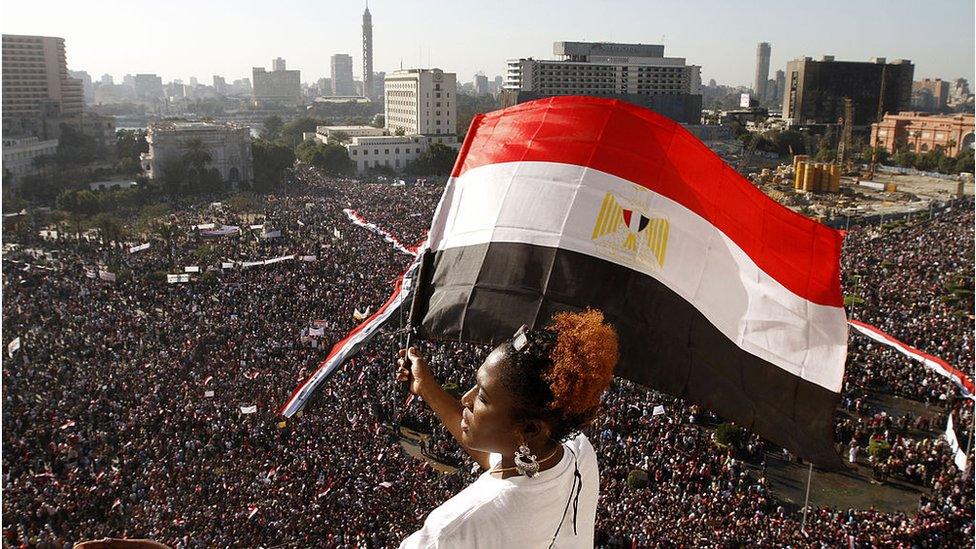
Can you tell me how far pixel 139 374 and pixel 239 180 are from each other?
36678mm

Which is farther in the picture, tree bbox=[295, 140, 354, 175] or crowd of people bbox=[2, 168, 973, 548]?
tree bbox=[295, 140, 354, 175]

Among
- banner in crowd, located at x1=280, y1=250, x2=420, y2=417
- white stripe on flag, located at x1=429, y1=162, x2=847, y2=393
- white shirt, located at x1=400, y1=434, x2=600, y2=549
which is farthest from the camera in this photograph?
banner in crowd, located at x1=280, y1=250, x2=420, y2=417

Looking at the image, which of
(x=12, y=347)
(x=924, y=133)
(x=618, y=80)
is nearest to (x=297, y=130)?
(x=618, y=80)

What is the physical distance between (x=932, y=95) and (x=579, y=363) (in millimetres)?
183409

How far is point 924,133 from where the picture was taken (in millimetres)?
68688

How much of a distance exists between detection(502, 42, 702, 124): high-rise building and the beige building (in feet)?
60.7

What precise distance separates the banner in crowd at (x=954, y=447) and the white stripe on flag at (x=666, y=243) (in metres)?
9.07

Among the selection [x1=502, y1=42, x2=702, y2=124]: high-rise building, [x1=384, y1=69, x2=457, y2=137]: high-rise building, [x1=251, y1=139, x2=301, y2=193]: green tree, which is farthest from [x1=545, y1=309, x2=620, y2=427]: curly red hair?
[x1=502, y1=42, x2=702, y2=124]: high-rise building

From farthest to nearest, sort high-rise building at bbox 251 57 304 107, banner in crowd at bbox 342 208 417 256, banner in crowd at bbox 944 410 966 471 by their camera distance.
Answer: high-rise building at bbox 251 57 304 107
banner in crowd at bbox 342 208 417 256
banner in crowd at bbox 944 410 966 471

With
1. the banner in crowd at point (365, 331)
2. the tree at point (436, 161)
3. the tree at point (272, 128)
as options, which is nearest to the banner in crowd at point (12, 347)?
the banner in crowd at point (365, 331)

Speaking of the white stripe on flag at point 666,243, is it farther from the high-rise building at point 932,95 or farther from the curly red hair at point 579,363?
the high-rise building at point 932,95

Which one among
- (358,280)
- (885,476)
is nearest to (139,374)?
(358,280)

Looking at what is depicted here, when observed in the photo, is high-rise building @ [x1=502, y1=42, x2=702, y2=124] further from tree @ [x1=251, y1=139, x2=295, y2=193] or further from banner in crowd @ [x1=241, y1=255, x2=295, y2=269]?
banner in crowd @ [x1=241, y1=255, x2=295, y2=269]

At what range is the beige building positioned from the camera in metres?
64.4
